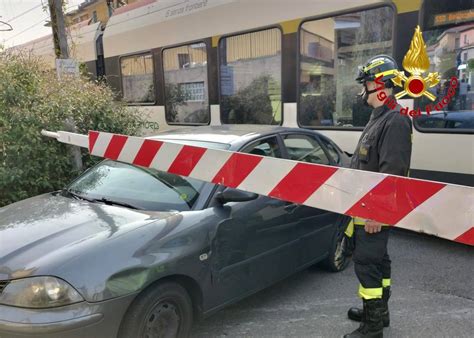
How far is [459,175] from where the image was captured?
14.9 ft

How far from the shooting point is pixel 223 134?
3738mm

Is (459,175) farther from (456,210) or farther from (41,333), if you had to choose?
(41,333)

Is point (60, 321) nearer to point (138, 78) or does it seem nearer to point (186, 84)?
point (186, 84)

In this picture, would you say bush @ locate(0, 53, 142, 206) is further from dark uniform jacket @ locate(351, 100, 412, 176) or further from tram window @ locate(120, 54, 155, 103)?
dark uniform jacket @ locate(351, 100, 412, 176)

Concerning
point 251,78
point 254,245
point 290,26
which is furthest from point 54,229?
point 251,78

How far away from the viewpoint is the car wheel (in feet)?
13.9

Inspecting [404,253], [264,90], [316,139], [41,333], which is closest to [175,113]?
[264,90]

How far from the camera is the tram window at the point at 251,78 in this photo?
6.19 meters

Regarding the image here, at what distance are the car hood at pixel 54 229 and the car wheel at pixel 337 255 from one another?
1951mm

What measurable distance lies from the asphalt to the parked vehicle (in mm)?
293

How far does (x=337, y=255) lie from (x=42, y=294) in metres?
2.87

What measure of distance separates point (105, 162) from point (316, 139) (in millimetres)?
2037

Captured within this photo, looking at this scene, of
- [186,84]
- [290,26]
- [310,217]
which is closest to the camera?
[310,217]

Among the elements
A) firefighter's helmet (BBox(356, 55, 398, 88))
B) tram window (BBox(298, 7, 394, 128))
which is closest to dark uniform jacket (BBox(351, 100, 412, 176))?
firefighter's helmet (BBox(356, 55, 398, 88))
